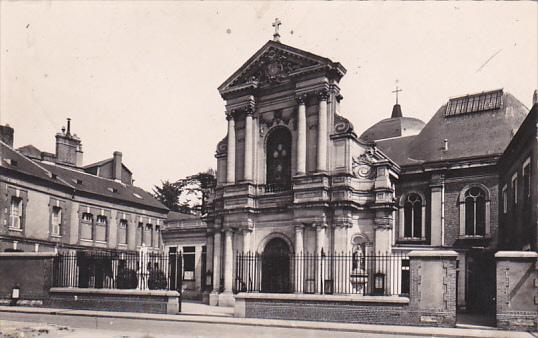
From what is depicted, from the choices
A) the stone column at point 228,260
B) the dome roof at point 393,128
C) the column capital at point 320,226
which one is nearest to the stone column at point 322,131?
the column capital at point 320,226

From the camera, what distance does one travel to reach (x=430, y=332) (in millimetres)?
13711

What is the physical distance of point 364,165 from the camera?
86.0ft

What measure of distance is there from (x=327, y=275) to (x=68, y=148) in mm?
25787

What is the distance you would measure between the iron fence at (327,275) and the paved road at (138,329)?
5.94m

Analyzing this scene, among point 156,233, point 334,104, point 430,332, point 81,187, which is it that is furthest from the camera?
point 156,233

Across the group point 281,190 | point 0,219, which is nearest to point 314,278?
point 281,190

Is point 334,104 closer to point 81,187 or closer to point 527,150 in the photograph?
point 527,150

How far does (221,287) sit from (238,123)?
886 centimetres

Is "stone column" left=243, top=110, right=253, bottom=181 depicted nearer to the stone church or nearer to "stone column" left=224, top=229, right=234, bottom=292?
the stone church

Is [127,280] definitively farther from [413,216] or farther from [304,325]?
[413,216]

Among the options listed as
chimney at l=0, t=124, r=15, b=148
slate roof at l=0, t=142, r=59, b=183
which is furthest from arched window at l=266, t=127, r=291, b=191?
chimney at l=0, t=124, r=15, b=148

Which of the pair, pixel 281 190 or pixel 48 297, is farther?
pixel 281 190

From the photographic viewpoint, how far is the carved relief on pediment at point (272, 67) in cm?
2745

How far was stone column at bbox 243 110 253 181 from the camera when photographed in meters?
28.2
